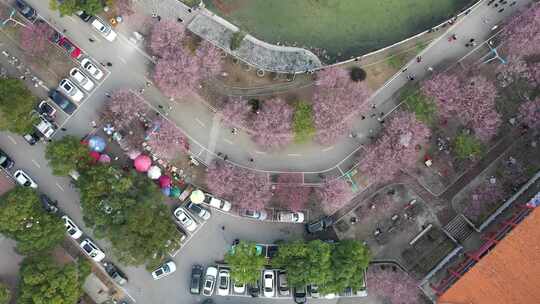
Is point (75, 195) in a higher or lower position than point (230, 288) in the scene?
higher

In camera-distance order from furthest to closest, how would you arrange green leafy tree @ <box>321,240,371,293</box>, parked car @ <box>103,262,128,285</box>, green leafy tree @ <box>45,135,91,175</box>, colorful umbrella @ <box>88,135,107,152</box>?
parked car @ <box>103,262,128,285</box>, colorful umbrella @ <box>88,135,107,152</box>, green leafy tree @ <box>321,240,371,293</box>, green leafy tree @ <box>45,135,91,175</box>

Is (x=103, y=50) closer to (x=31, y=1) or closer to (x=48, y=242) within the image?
(x=31, y=1)

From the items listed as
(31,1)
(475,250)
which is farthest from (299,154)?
(31,1)

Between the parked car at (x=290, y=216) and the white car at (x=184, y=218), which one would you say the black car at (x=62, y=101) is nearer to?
the white car at (x=184, y=218)

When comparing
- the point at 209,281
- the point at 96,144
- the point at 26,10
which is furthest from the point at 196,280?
the point at 26,10

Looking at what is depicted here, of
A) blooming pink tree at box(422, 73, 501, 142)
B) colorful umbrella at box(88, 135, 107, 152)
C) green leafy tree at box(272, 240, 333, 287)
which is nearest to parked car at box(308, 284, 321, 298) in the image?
green leafy tree at box(272, 240, 333, 287)

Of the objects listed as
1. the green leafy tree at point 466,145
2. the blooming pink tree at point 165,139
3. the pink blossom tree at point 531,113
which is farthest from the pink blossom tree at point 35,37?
the pink blossom tree at point 531,113

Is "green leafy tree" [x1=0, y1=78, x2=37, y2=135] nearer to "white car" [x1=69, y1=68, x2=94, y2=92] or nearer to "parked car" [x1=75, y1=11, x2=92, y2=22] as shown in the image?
"white car" [x1=69, y1=68, x2=94, y2=92]
